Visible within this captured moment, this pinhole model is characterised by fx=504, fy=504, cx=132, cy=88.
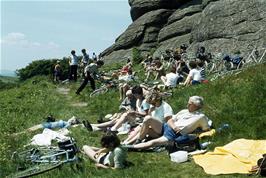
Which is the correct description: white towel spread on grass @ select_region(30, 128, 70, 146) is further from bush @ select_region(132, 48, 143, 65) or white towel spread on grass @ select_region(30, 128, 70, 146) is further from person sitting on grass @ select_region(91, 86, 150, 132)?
bush @ select_region(132, 48, 143, 65)

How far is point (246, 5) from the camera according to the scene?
1512 inches

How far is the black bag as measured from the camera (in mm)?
11992

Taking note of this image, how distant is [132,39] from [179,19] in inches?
217

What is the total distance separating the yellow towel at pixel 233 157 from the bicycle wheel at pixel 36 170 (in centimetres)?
315

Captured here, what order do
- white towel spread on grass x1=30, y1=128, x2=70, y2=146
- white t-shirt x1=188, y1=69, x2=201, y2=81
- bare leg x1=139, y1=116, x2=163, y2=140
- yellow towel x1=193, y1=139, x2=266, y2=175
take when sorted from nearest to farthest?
yellow towel x1=193, y1=139, x2=266, y2=175 < bare leg x1=139, y1=116, x2=163, y2=140 < white towel spread on grass x1=30, y1=128, x2=70, y2=146 < white t-shirt x1=188, y1=69, x2=201, y2=81

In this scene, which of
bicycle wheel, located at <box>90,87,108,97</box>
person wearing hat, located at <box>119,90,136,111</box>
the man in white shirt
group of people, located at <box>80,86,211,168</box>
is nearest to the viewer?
group of people, located at <box>80,86,211,168</box>

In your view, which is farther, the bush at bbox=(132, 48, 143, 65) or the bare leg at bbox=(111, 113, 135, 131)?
the bush at bbox=(132, 48, 143, 65)

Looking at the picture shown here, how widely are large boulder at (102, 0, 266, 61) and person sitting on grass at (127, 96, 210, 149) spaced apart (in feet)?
63.7

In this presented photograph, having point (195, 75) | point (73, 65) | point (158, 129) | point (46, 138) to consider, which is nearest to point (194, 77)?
point (195, 75)

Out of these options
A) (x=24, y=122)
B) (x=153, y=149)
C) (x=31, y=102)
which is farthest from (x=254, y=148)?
(x=31, y=102)

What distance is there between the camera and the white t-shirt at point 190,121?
12742 mm

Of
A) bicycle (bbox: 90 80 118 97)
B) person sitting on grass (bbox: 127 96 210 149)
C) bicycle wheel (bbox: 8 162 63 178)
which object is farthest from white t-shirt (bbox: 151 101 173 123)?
bicycle (bbox: 90 80 118 97)

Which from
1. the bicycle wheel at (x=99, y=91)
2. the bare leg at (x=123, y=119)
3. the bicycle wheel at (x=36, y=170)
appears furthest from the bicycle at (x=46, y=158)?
the bicycle wheel at (x=99, y=91)

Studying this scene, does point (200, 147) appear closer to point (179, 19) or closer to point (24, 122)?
point (24, 122)
